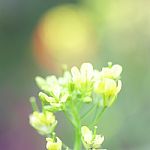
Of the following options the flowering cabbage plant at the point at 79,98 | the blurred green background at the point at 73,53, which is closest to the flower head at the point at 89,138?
the flowering cabbage plant at the point at 79,98

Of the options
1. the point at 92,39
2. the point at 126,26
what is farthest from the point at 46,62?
the point at 126,26

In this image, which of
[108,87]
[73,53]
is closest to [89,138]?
[108,87]

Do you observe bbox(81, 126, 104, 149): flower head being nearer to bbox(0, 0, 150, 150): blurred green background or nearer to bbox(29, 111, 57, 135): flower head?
bbox(29, 111, 57, 135): flower head

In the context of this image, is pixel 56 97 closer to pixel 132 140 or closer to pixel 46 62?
pixel 132 140

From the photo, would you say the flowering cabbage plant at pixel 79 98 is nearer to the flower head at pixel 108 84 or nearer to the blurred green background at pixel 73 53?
the flower head at pixel 108 84

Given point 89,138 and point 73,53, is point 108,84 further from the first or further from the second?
point 73,53

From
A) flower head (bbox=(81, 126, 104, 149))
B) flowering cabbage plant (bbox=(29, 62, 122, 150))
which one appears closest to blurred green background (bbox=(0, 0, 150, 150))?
flowering cabbage plant (bbox=(29, 62, 122, 150))
